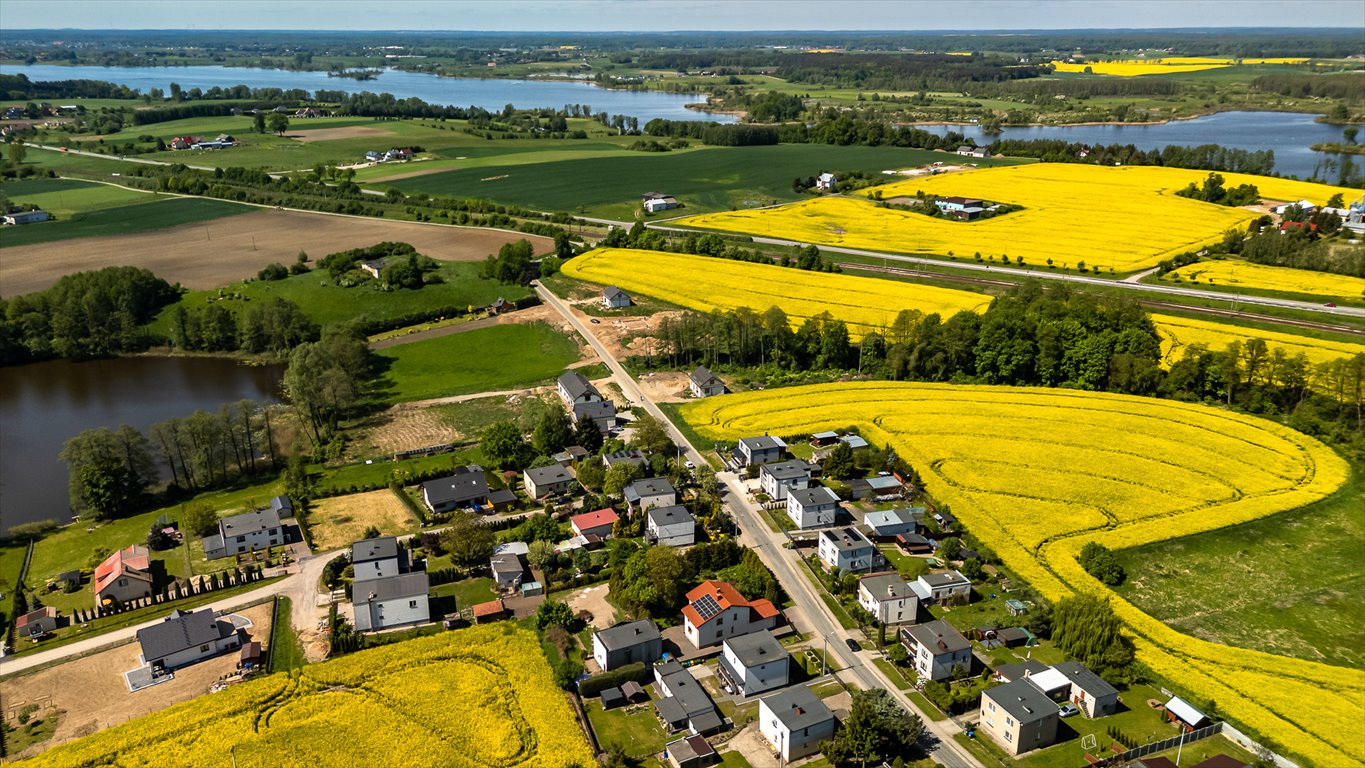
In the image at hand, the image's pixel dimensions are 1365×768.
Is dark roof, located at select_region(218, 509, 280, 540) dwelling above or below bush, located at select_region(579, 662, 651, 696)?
above

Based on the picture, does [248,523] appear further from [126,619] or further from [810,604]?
[810,604]

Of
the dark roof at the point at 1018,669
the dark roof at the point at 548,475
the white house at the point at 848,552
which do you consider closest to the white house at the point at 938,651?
the dark roof at the point at 1018,669

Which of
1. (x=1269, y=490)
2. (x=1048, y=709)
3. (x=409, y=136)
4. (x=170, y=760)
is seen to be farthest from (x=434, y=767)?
(x=409, y=136)

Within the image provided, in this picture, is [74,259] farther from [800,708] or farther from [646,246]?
[800,708]

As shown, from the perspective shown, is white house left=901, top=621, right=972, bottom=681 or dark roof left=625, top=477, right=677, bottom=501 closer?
white house left=901, top=621, right=972, bottom=681

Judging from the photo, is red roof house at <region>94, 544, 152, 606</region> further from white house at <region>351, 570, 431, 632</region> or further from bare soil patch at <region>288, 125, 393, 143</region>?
bare soil patch at <region>288, 125, 393, 143</region>

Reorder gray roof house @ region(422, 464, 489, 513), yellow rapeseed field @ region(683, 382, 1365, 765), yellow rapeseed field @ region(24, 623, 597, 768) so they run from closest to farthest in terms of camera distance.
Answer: yellow rapeseed field @ region(24, 623, 597, 768) → yellow rapeseed field @ region(683, 382, 1365, 765) → gray roof house @ region(422, 464, 489, 513)

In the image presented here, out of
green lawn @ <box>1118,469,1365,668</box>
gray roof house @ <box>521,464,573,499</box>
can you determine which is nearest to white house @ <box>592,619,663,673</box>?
gray roof house @ <box>521,464,573,499</box>

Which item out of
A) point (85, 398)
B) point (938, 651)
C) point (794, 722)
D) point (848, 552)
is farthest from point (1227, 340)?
point (85, 398)
